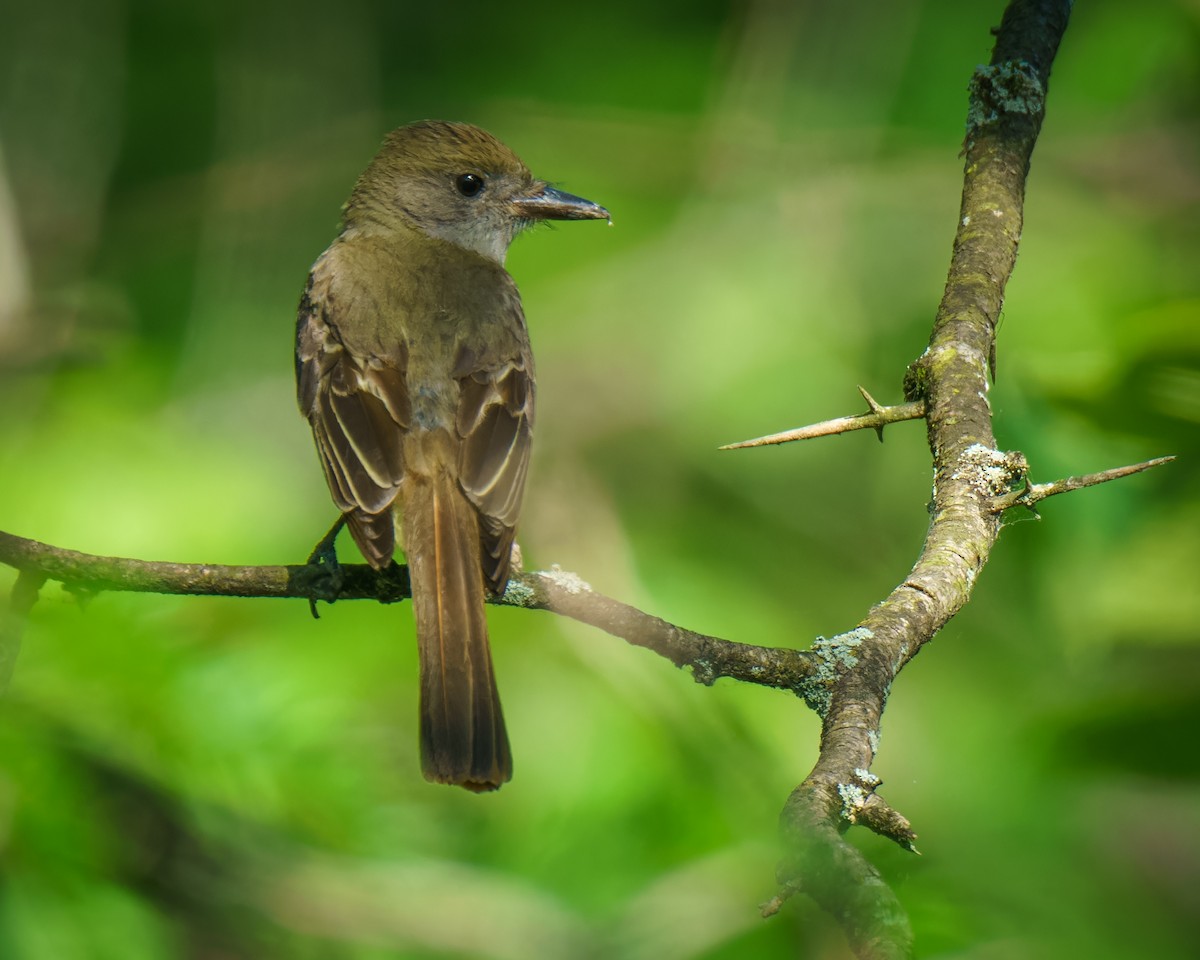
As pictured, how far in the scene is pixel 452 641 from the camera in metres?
3.38

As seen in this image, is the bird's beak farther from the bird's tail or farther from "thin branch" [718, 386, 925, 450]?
"thin branch" [718, 386, 925, 450]

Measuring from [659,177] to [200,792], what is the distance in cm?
508

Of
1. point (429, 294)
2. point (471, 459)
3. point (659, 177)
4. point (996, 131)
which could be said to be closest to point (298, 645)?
point (471, 459)

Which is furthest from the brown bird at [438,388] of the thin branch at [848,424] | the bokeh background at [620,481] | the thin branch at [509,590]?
the thin branch at [848,424]

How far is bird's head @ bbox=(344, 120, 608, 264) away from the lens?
5.44m

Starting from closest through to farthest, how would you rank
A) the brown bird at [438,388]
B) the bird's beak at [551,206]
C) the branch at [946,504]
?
the branch at [946,504] → the brown bird at [438,388] → the bird's beak at [551,206]

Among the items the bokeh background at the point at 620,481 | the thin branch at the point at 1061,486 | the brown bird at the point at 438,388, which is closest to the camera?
the thin branch at the point at 1061,486

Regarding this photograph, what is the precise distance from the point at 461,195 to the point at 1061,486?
11.1 feet

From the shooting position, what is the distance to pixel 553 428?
7188mm

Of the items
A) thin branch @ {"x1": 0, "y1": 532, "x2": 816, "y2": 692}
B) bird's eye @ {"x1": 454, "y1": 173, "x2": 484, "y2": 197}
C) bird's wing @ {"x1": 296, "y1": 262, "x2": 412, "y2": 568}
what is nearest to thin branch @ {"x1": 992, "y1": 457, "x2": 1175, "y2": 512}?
thin branch @ {"x1": 0, "y1": 532, "x2": 816, "y2": 692}

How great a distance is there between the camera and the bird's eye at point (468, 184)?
A: 5.50 meters

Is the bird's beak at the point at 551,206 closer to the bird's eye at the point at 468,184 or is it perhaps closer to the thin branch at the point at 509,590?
the bird's eye at the point at 468,184

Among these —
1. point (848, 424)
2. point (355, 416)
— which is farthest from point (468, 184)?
point (848, 424)

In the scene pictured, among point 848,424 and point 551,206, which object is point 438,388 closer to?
point 551,206
